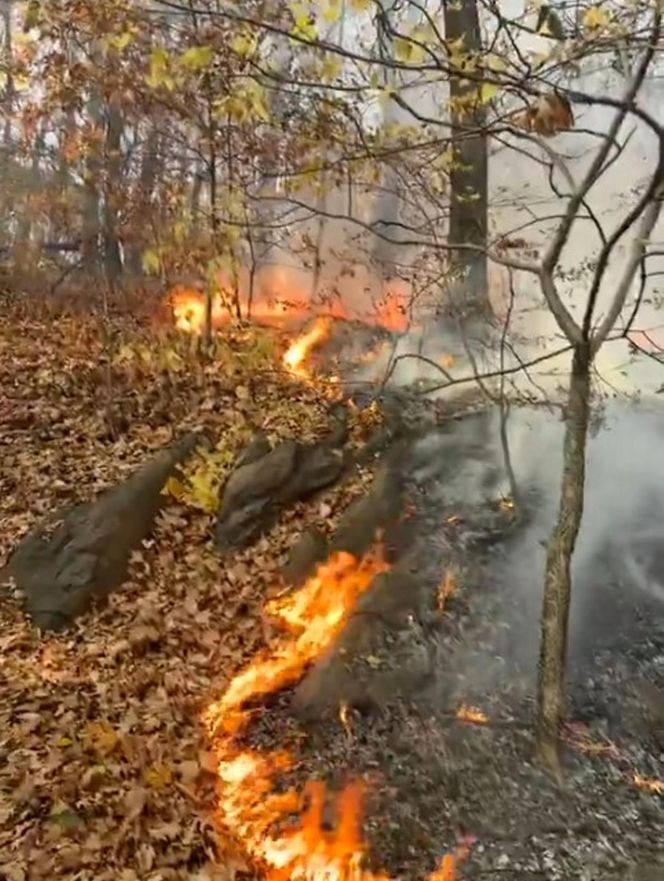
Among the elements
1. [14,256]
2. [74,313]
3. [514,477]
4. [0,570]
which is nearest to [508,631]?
[514,477]

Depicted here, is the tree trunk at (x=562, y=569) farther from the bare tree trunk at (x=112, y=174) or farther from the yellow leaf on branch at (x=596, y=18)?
the bare tree trunk at (x=112, y=174)

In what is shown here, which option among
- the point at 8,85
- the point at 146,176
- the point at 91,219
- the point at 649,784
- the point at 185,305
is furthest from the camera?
the point at 8,85

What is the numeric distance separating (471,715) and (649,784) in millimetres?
1417

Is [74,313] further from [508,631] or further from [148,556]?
[508,631]

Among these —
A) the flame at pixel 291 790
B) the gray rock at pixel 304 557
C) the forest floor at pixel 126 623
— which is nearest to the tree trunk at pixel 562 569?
the flame at pixel 291 790

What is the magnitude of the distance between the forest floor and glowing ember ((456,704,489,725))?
2.07 metres

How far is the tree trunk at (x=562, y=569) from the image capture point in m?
5.95

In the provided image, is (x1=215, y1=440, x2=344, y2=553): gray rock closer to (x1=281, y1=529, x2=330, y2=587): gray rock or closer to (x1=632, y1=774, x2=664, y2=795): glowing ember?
(x1=281, y1=529, x2=330, y2=587): gray rock

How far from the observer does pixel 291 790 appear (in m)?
6.29

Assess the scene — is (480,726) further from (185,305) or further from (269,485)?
(185,305)

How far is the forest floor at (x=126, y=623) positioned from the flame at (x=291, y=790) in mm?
195

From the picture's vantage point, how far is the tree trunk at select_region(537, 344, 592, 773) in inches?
234

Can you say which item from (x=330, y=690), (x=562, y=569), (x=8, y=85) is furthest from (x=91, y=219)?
(x=562, y=569)

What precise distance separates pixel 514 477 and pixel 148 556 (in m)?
4.21
